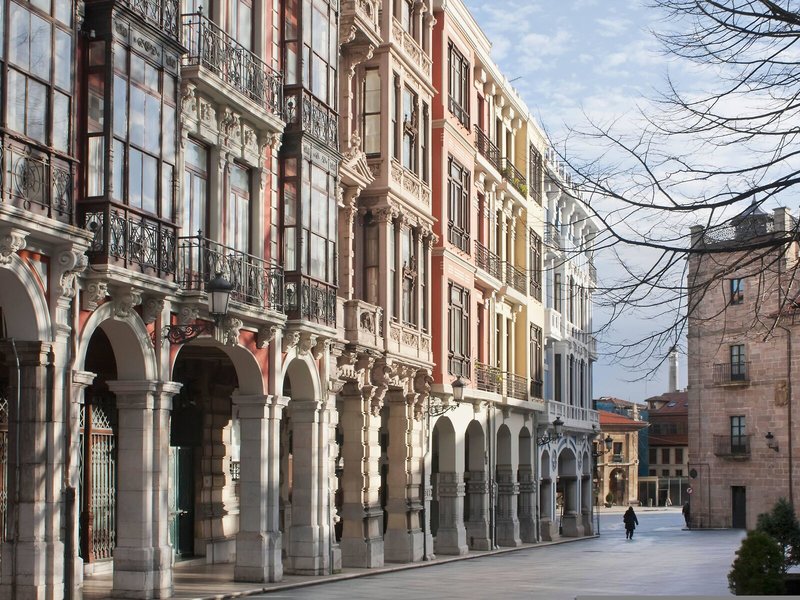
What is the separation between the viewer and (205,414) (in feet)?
100

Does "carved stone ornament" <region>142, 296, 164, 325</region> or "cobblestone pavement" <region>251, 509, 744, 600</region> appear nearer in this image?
"carved stone ornament" <region>142, 296, 164, 325</region>

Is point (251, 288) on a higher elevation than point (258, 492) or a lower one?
higher

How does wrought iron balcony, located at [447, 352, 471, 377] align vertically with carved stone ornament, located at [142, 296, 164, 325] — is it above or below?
below

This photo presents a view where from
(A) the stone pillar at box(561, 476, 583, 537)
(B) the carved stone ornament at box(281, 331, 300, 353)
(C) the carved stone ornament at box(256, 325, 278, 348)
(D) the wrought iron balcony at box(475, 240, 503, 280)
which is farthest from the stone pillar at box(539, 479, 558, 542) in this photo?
(C) the carved stone ornament at box(256, 325, 278, 348)

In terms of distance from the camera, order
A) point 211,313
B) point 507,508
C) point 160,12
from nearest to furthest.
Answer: point 211,313, point 160,12, point 507,508

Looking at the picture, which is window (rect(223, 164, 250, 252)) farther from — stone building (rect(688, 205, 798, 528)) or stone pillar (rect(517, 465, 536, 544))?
stone building (rect(688, 205, 798, 528))

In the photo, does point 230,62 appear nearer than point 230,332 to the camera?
No

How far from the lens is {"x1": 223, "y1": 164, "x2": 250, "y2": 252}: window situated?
24.7 meters

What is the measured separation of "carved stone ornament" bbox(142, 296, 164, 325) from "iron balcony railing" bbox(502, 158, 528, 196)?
2761cm

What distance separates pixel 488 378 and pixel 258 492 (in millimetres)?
18815

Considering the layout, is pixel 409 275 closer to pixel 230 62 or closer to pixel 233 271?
pixel 233 271

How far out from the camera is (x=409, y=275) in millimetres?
35281

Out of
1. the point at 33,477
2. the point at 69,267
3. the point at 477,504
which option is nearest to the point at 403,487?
the point at 477,504

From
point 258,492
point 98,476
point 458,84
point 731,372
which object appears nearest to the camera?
point 258,492
